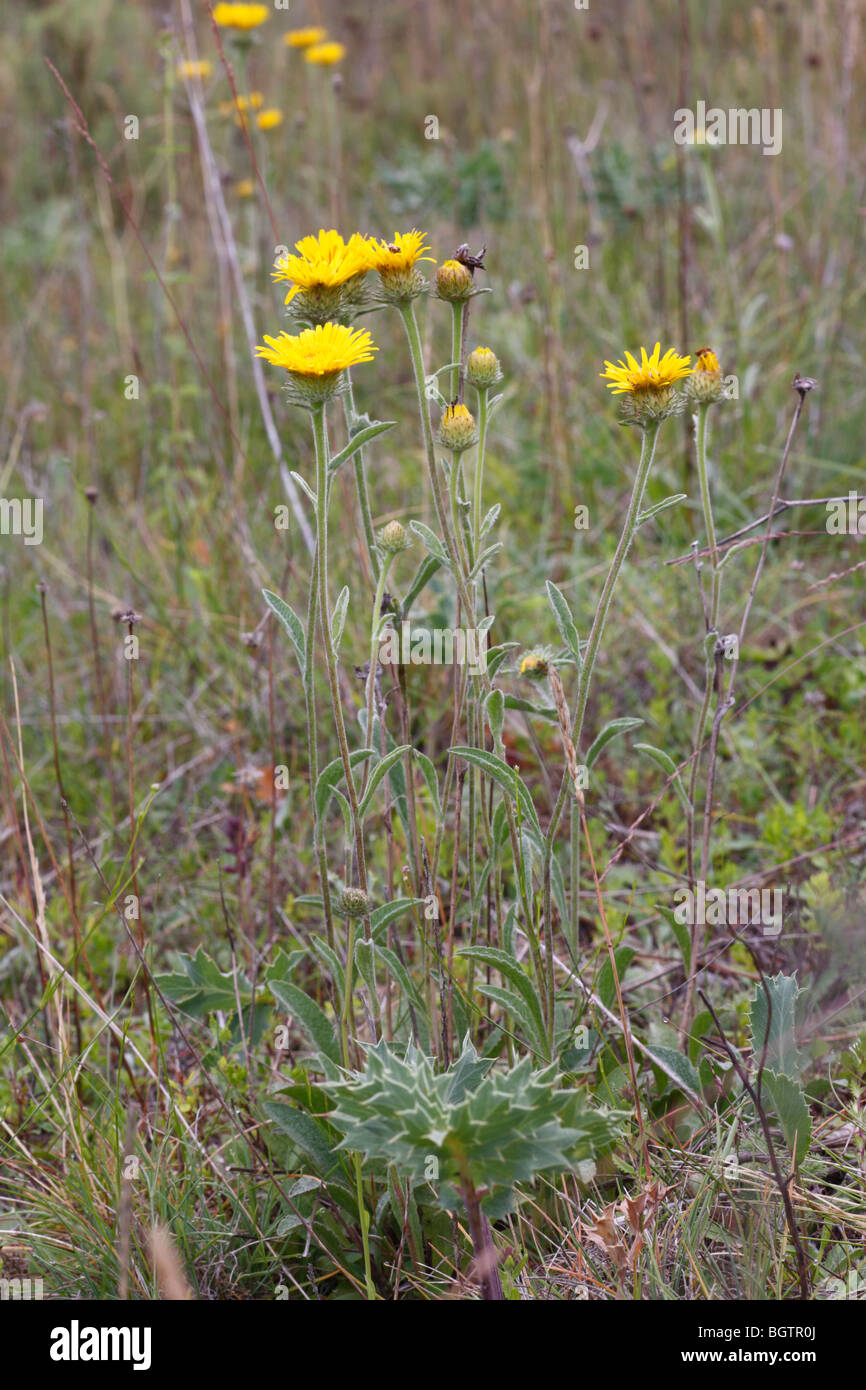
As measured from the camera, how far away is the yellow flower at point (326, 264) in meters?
1.14

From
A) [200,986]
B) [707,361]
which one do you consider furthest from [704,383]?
[200,986]

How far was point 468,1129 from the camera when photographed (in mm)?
991

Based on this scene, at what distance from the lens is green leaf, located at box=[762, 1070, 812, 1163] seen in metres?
1.19

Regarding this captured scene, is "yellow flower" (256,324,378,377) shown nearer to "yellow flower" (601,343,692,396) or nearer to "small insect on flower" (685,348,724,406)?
"yellow flower" (601,343,692,396)

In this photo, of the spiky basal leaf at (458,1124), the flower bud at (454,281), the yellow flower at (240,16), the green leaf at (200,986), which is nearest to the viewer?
the spiky basal leaf at (458,1124)

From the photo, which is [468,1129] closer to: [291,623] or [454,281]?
[291,623]

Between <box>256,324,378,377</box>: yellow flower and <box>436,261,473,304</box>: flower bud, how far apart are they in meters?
0.14

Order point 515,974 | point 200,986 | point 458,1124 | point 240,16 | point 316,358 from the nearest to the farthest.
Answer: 1. point 458,1124
2. point 316,358
3. point 515,974
4. point 200,986
5. point 240,16

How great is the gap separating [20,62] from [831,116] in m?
4.03

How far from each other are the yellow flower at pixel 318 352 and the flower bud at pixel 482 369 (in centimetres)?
16

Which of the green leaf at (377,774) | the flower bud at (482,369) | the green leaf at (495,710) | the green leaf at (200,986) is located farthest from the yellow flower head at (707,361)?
the green leaf at (200,986)

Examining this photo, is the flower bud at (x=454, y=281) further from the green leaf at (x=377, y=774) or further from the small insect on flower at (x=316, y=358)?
the green leaf at (x=377, y=774)

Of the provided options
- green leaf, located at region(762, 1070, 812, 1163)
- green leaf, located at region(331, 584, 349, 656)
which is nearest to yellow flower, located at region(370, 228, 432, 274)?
green leaf, located at region(331, 584, 349, 656)

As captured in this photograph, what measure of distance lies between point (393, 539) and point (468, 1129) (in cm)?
60
